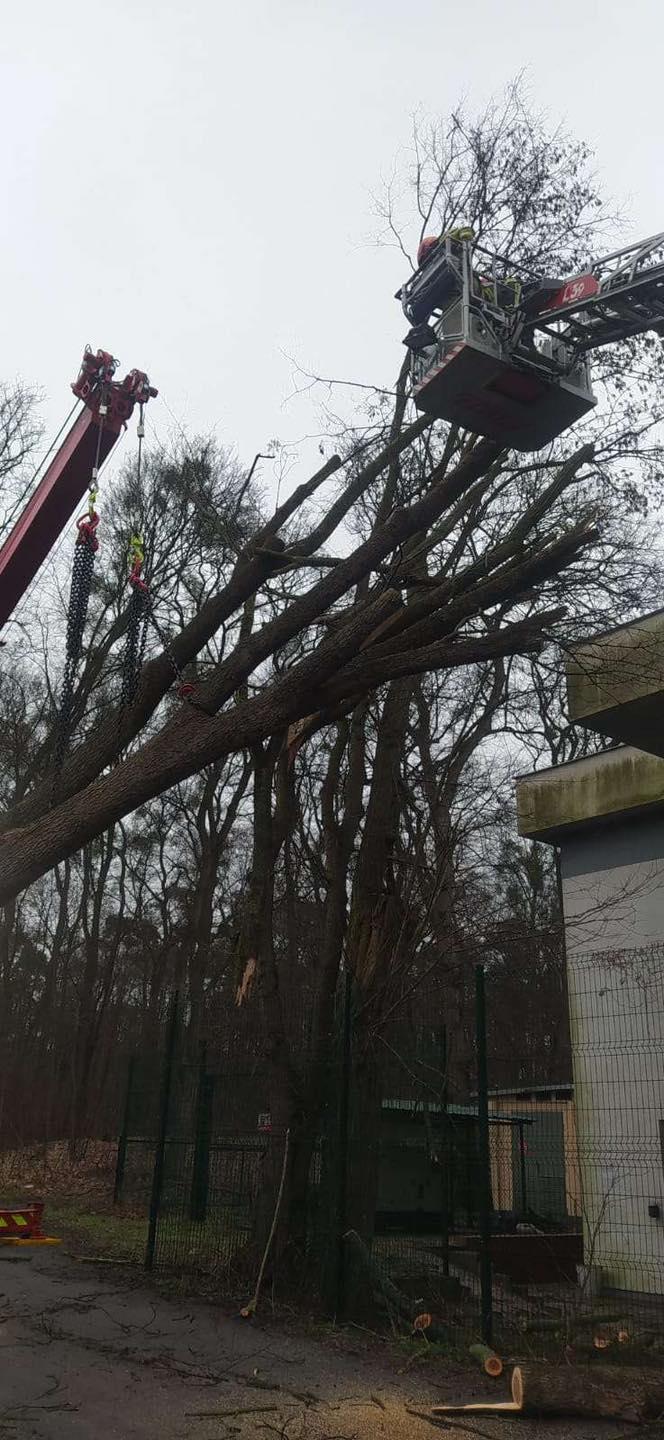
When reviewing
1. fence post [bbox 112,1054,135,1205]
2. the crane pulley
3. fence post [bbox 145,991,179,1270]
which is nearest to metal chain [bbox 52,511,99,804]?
the crane pulley

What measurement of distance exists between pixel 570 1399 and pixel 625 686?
18.2 ft

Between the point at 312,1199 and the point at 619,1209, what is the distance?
4.36 m

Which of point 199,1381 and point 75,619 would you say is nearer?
point 199,1381

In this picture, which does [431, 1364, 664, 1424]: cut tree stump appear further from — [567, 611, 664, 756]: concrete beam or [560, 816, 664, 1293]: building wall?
[567, 611, 664, 756]: concrete beam

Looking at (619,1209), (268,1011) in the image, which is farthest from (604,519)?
(619,1209)

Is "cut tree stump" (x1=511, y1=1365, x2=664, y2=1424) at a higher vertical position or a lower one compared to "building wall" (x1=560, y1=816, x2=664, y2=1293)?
lower

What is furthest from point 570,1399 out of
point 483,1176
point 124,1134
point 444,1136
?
point 124,1134

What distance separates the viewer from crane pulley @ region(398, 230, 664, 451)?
7555 mm

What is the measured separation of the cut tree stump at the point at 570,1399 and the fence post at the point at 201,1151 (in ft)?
17.1

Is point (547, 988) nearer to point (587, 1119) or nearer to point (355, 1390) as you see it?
point (587, 1119)

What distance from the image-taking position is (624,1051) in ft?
36.2

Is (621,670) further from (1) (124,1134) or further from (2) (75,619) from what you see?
(1) (124,1134)

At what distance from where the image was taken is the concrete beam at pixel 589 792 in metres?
13.4

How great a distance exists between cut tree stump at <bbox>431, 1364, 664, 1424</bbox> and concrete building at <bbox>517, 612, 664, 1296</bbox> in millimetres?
2648
